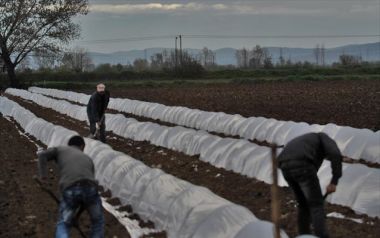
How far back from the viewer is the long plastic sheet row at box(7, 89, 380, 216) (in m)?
8.04

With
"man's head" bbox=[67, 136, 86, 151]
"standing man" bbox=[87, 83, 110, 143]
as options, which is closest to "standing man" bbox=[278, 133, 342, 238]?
"man's head" bbox=[67, 136, 86, 151]

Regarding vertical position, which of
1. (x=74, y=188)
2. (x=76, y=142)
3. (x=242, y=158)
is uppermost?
(x=76, y=142)

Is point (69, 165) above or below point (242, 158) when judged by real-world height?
above

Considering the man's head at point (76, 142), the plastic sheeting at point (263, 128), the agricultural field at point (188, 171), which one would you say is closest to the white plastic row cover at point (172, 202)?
the agricultural field at point (188, 171)

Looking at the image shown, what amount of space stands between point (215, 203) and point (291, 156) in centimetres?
103

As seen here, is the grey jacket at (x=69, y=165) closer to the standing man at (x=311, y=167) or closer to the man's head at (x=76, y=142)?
the man's head at (x=76, y=142)

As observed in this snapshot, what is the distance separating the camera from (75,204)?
5809 mm

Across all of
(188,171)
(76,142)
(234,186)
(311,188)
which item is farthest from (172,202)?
(188,171)

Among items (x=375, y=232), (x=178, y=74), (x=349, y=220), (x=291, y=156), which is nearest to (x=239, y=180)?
(x=349, y=220)

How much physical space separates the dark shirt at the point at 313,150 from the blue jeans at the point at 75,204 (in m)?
1.92

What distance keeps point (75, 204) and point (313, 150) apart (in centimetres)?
243

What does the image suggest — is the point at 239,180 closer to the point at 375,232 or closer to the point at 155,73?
the point at 375,232

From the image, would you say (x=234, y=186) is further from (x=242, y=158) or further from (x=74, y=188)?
(x=74, y=188)

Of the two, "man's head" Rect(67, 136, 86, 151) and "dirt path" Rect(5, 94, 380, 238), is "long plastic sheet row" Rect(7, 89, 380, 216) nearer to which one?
"dirt path" Rect(5, 94, 380, 238)
